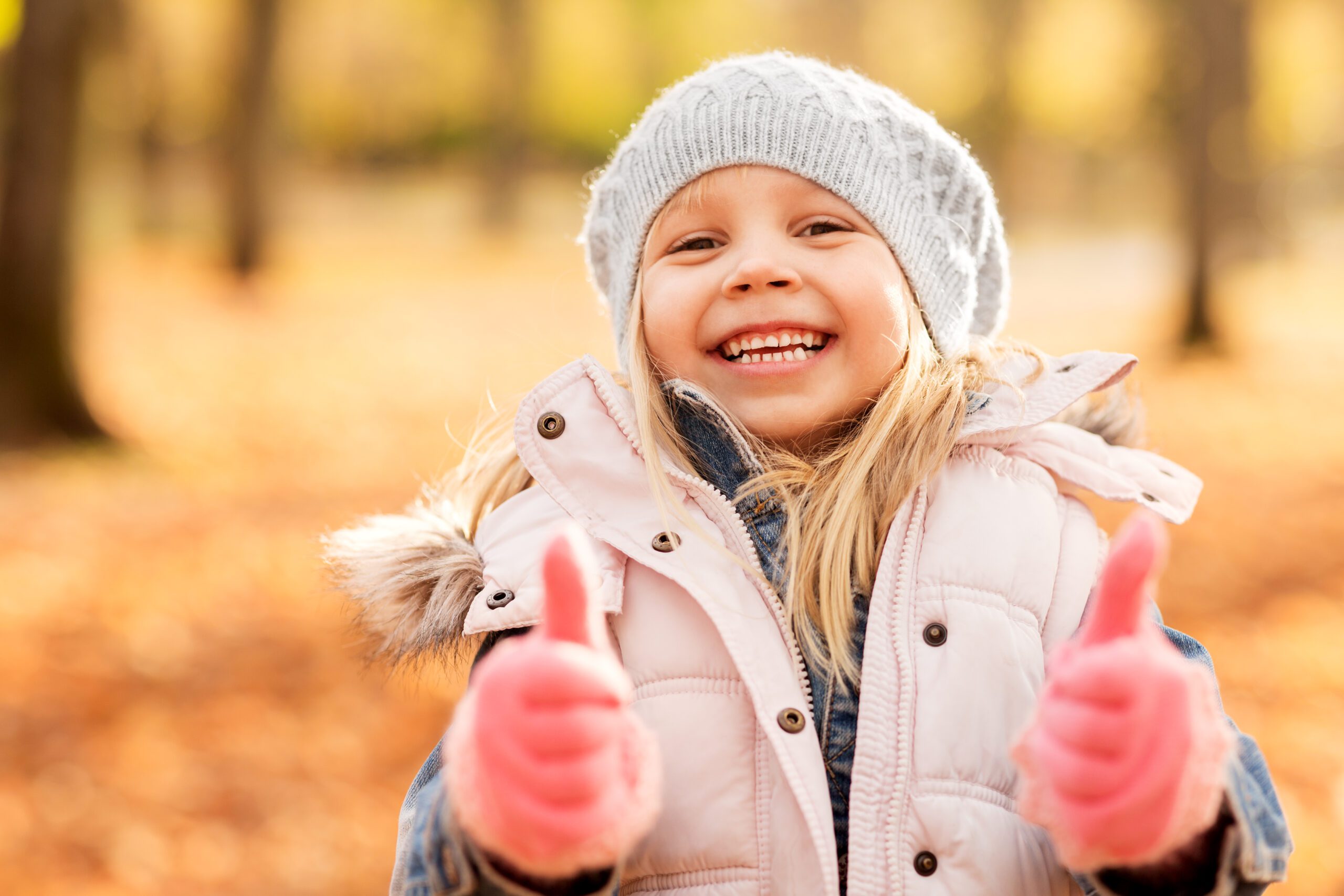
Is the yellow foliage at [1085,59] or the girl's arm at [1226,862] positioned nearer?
the girl's arm at [1226,862]

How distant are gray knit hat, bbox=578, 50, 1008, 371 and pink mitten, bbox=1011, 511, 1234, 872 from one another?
90cm

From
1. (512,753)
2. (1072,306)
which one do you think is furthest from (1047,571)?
(1072,306)

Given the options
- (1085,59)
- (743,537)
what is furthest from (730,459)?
(1085,59)

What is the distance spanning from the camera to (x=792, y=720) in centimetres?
166

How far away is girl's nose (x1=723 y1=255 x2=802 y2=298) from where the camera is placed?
1861 millimetres

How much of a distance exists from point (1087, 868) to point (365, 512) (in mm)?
5304

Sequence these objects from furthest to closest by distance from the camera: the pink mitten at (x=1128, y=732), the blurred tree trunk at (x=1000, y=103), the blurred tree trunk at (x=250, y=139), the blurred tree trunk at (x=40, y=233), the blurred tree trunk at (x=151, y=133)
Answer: the blurred tree trunk at (x=1000, y=103), the blurred tree trunk at (x=151, y=133), the blurred tree trunk at (x=250, y=139), the blurred tree trunk at (x=40, y=233), the pink mitten at (x=1128, y=732)

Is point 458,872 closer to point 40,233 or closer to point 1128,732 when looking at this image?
point 1128,732

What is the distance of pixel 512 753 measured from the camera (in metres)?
1.24

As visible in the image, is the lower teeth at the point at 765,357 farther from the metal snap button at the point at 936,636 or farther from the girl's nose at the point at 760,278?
the metal snap button at the point at 936,636

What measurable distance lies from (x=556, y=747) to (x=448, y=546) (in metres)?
0.79

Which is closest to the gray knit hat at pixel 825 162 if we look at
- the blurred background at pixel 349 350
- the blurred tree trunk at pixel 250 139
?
the blurred background at pixel 349 350

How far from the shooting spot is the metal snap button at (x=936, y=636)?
1716mm

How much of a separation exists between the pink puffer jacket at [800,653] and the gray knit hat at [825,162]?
0.32m
